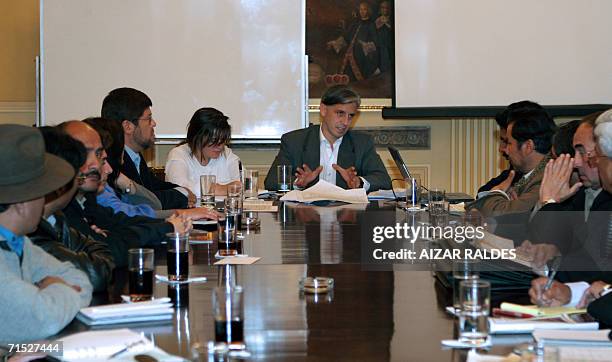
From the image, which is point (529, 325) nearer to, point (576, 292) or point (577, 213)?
point (576, 292)

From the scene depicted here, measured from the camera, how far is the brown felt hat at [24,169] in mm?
1929

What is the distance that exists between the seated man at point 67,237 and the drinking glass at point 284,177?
272cm

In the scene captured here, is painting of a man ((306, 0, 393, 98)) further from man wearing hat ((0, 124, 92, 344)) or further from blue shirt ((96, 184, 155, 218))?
man wearing hat ((0, 124, 92, 344))

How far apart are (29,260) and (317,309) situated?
2.34 feet

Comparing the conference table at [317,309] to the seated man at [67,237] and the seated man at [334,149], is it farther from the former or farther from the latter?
the seated man at [334,149]

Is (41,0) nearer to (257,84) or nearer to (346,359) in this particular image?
(257,84)

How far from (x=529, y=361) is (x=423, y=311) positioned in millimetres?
→ 499

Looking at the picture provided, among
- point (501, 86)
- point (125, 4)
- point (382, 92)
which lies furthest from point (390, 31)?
point (125, 4)

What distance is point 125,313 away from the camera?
1.94 metres

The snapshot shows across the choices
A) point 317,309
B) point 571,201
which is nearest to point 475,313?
point 317,309

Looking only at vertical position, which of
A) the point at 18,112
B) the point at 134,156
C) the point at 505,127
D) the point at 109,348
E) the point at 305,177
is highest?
the point at 18,112

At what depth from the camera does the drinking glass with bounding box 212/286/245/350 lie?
171 cm

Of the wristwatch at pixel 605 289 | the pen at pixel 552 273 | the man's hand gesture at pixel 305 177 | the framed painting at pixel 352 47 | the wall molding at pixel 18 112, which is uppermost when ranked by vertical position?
the framed painting at pixel 352 47

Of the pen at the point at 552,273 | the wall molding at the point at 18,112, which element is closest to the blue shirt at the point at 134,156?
the wall molding at the point at 18,112
